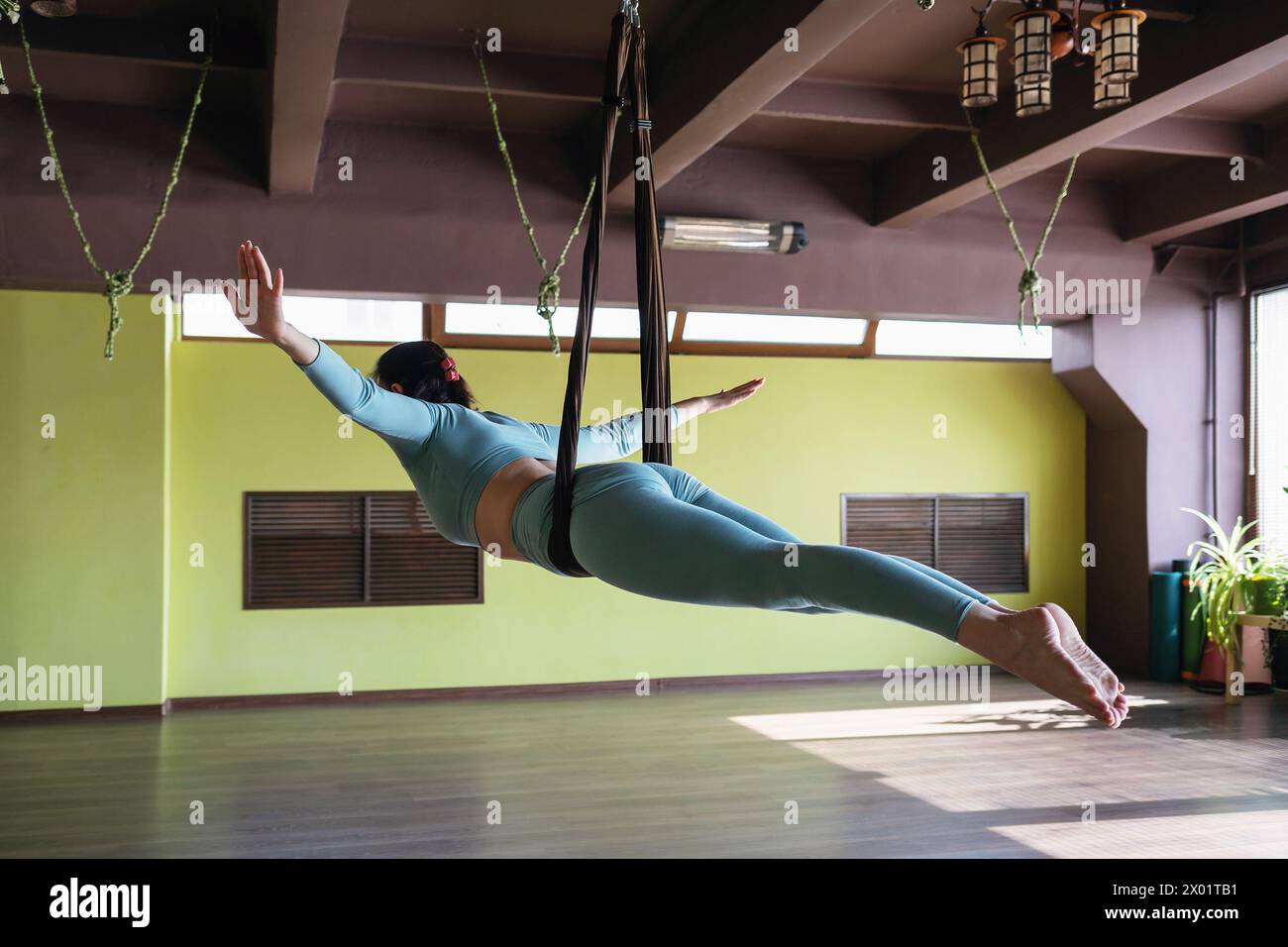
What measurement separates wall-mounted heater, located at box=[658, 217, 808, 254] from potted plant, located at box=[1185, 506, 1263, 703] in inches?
131

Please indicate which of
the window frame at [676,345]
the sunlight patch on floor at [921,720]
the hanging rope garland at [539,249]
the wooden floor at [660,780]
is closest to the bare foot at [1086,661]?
the wooden floor at [660,780]

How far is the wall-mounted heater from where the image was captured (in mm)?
5797

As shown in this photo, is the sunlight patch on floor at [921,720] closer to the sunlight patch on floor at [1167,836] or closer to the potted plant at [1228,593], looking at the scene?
the potted plant at [1228,593]

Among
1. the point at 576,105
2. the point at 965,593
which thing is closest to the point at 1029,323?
the point at 576,105

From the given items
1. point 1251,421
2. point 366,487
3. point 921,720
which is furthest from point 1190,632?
point 366,487

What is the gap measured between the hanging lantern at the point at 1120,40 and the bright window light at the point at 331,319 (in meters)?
4.46

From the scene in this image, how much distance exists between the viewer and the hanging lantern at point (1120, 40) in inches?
133

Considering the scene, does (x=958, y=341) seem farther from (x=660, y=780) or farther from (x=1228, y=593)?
(x=660, y=780)

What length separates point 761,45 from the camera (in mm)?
3975

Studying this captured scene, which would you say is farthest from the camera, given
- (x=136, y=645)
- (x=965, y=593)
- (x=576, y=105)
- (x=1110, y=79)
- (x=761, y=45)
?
(x=136, y=645)

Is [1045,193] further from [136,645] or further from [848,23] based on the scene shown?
[136,645]

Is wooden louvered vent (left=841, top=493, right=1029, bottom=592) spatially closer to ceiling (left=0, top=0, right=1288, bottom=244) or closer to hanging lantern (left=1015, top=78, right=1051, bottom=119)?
ceiling (left=0, top=0, right=1288, bottom=244)
